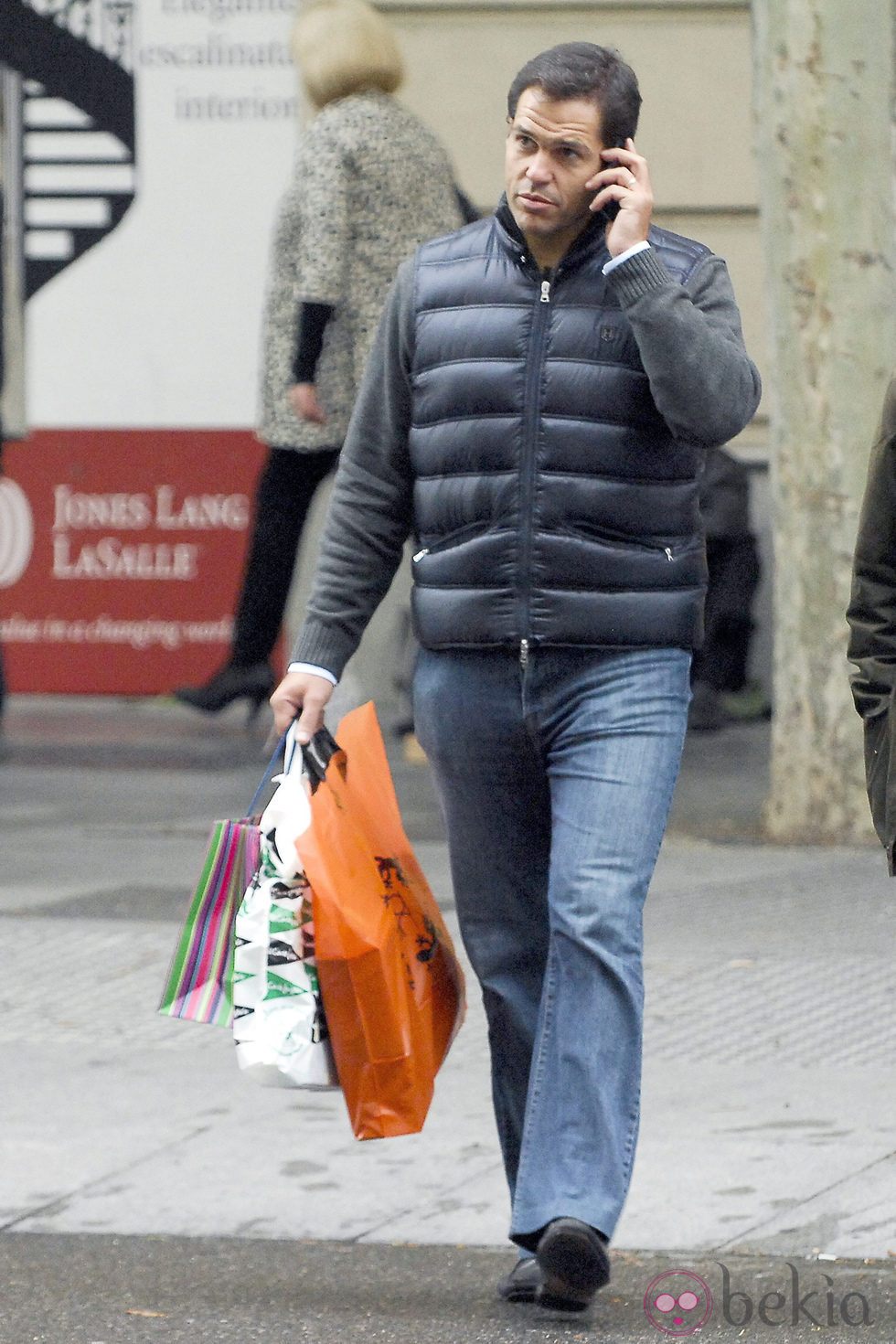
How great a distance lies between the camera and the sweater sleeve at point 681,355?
3.58m

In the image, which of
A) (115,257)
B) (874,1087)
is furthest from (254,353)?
(874,1087)

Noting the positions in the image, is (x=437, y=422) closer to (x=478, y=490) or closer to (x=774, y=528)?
(x=478, y=490)

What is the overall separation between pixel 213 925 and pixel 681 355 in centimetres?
114

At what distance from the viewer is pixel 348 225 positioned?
7043 millimetres

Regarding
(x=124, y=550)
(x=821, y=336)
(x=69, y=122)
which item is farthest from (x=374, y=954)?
(x=69, y=122)

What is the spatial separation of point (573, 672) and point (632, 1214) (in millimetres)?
1067

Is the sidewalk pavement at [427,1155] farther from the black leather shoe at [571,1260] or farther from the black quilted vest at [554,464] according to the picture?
the black quilted vest at [554,464]

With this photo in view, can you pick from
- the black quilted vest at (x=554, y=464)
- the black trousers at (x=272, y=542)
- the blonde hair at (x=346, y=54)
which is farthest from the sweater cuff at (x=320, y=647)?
the blonde hair at (x=346, y=54)

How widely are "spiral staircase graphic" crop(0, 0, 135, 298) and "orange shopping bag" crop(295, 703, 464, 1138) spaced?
7474 millimetres

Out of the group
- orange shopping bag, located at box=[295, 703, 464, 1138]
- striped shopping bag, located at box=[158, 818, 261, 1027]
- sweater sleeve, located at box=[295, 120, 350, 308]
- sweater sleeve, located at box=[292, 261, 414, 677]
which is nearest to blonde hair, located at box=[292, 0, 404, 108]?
sweater sleeve, located at box=[295, 120, 350, 308]

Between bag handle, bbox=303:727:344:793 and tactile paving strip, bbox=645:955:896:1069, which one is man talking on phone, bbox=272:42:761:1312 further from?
tactile paving strip, bbox=645:955:896:1069

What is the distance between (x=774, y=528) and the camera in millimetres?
7828

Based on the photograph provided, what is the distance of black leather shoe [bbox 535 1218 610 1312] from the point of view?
3561 millimetres

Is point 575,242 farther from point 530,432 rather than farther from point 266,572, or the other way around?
point 266,572
